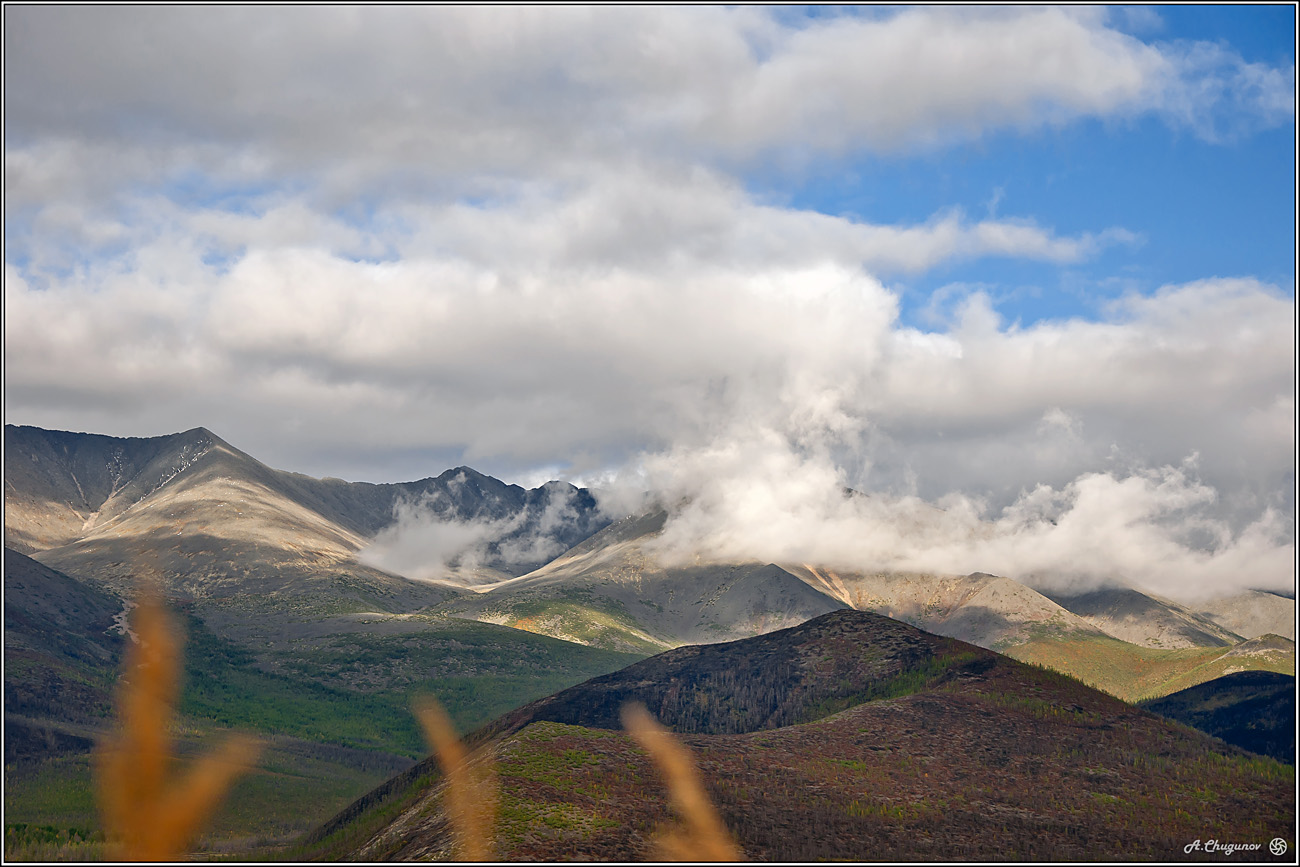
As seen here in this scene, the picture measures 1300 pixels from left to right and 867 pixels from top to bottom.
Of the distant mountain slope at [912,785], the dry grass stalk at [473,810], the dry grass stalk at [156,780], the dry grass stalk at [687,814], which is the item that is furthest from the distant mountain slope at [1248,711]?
the dry grass stalk at [156,780]

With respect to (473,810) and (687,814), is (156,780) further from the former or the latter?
(687,814)

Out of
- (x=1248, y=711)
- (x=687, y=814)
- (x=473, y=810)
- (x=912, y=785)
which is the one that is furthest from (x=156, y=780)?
(x=1248, y=711)

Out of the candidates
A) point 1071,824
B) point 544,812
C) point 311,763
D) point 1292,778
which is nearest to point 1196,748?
point 1292,778

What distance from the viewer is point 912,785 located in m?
67.8

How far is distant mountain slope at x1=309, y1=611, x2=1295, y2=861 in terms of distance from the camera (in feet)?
191

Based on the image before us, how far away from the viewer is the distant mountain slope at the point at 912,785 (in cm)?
5831

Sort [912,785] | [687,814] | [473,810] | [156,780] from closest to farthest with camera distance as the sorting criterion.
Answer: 1. [156,780]
2. [473,810]
3. [687,814]
4. [912,785]

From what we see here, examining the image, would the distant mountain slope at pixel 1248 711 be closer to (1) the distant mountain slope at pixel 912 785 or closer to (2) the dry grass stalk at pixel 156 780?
(1) the distant mountain slope at pixel 912 785

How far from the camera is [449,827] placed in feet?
192

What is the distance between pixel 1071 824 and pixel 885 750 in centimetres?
1463

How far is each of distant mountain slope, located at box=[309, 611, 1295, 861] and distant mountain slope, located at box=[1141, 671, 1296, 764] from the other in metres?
83.1

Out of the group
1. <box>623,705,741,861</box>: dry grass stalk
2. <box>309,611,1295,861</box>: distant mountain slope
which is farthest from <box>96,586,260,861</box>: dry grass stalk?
<box>623,705,741,861</box>: dry grass stalk

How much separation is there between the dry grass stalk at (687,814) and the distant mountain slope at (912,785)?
37.3 inches

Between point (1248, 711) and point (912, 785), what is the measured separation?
13690 cm
